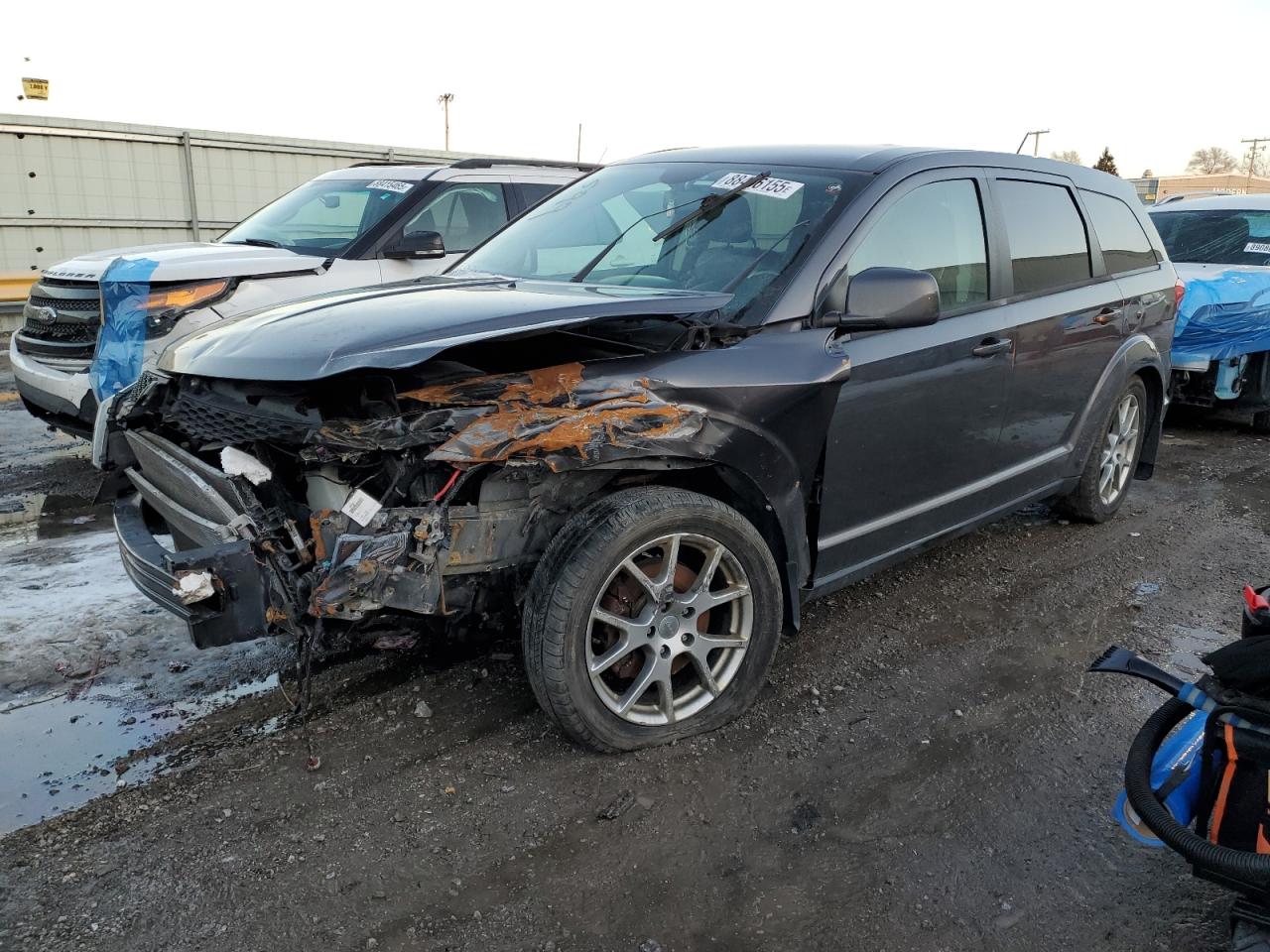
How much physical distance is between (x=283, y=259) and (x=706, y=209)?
12.1 ft

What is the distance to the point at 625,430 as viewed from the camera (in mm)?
2818

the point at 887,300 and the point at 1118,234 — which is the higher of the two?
the point at 1118,234

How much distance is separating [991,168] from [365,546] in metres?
3.12

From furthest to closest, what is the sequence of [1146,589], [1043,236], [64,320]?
[64,320]
[1146,589]
[1043,236]

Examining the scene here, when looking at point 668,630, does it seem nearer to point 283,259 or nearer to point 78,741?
point 78,741

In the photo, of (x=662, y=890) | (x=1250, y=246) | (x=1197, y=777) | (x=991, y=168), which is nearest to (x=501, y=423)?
(x=662, y=890)

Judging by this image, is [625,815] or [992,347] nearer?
[625,815]

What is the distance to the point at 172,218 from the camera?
13750 mm

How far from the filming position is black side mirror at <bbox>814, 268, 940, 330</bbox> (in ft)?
10.5

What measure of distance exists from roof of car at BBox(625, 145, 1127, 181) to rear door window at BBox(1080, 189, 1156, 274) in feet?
2.00

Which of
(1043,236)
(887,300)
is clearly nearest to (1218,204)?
(1043,236)

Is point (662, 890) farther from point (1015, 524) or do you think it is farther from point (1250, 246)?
point (1250, 246)

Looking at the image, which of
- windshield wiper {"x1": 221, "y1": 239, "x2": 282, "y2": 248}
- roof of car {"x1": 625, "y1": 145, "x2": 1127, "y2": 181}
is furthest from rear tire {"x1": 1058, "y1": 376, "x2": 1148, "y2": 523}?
windshield wiper {"x1": 221, "y1": 239, "x2": 282, "y2": 248}

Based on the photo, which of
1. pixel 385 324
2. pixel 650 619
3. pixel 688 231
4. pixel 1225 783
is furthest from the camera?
pixel 688 231
